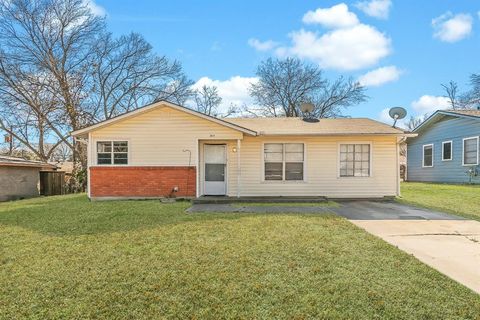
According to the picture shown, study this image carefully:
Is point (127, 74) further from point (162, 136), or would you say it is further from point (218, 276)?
point (218, 276)

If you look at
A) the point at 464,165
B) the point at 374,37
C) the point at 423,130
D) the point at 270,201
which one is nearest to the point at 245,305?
the point at 270,201

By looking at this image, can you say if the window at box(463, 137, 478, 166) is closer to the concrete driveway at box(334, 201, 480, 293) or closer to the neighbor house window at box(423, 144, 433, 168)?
the neighbor house window at box(423, 144, 433, 168)

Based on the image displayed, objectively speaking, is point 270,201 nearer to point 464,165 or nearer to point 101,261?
point 101,261

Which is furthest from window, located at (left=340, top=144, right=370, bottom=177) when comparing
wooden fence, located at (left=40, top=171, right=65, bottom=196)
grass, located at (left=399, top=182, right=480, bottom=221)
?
wooden fence, located at (left=40, top=171, right=65, bottom=196)

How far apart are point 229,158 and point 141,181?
10.8 ft

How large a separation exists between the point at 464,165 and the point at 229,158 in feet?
40.5

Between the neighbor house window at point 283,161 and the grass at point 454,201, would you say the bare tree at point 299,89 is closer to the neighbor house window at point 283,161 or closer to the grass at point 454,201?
the grass at point 454,201

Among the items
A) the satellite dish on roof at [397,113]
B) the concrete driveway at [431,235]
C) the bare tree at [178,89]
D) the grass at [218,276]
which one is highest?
the bare tree at [178,89]

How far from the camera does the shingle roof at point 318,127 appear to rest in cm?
1239

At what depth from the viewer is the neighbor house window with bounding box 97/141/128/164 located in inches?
484

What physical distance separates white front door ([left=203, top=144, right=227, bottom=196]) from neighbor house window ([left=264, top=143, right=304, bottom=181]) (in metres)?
1.61

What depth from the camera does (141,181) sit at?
40.2ft

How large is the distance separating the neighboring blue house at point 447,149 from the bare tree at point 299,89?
1249 centimetres

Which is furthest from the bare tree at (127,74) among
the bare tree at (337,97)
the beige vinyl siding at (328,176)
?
the beige vinyl siding at (328,176)
